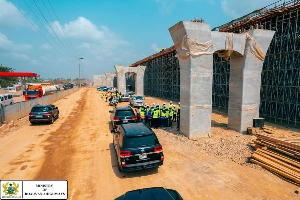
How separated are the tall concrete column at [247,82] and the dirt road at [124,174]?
14.7 feet

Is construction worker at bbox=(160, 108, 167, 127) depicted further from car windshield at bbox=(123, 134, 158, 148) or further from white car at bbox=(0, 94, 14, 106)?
white car at bbox=(0, 94, 14, 106)

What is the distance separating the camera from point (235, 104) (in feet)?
43.2

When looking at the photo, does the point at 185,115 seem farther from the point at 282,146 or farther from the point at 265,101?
the point at 265,101

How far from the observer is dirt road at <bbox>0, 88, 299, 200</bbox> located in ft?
20.2

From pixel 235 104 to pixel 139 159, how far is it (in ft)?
29.8

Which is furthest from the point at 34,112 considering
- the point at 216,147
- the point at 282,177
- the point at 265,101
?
the point at 265,101

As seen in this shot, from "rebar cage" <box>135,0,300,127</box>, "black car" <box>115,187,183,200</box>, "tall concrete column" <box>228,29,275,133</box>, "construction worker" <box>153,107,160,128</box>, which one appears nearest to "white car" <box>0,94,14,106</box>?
"construction worker" <box>153,107,160,128</box>

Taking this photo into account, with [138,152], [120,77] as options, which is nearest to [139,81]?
[120,77]

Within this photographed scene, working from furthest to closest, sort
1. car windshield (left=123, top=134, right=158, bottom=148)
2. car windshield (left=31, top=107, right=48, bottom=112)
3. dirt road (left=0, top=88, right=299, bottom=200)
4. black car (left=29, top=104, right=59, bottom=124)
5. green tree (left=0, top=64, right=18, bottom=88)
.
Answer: green tree (left=0, top=64, right=18, bottom=88) < car windshield (left=31, top=107, right=48, bottom=112) < black car (left=29, top=104, right=59, bottom=124) < car windshield (left=123, top=134, right=158, bottom=148) < dirt road (left=0, top=88, right=299, bottom=200)

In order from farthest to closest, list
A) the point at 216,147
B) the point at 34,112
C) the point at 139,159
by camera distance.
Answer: the point at 34,112
the point at 216,147
the point at 139,159

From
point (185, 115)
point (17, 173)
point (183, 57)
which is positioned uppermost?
point (183, 57)

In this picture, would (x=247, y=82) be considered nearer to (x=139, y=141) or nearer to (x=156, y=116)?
(x=156, y=116)

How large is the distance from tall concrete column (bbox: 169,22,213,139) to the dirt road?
138 centimetres

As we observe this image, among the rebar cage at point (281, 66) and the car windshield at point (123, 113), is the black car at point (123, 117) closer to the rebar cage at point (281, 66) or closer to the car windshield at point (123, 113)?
the car windshield at point (123, 113)
